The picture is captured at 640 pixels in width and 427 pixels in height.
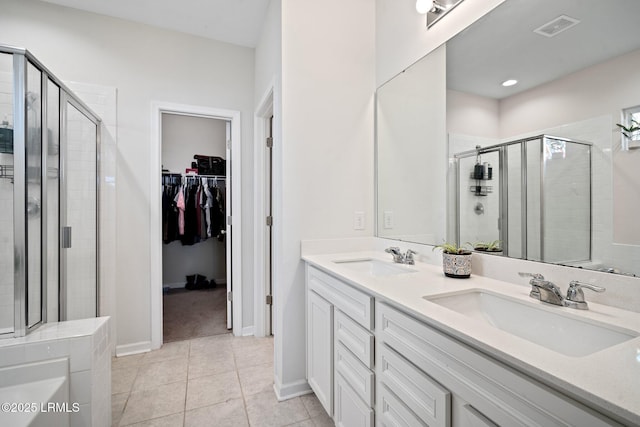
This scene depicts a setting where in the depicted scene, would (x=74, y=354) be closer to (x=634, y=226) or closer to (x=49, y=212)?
(x=49, y=212)

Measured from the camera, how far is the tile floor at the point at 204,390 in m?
1.60

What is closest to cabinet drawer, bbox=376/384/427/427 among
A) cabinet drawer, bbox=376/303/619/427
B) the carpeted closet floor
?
cabinet drawer, bbox=376/303/619/427

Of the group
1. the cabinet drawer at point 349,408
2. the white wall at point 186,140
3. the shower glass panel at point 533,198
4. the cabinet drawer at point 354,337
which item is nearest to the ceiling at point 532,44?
the shower glass panel at point 533,198

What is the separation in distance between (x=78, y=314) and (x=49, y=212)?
0.79m

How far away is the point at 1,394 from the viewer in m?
1.16

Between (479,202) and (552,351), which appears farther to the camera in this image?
(479,202)

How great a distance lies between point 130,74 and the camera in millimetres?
2393

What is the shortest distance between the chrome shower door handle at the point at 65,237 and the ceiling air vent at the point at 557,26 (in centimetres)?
263

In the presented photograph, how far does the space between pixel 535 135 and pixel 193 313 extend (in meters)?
3.45

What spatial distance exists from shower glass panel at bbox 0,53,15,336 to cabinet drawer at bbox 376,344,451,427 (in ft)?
5.45

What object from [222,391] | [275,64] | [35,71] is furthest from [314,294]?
[35,71]

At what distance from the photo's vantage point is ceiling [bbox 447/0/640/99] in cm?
88

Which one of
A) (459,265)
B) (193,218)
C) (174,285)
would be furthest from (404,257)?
(174,285)

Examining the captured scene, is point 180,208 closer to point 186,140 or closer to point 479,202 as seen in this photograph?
point 186,140
